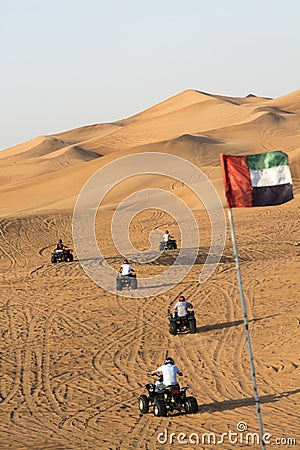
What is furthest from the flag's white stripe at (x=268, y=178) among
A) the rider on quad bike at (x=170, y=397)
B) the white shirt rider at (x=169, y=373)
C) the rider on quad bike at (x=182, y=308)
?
the rider on quad bike at (x=182, y=308)

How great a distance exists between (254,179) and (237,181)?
21 cm

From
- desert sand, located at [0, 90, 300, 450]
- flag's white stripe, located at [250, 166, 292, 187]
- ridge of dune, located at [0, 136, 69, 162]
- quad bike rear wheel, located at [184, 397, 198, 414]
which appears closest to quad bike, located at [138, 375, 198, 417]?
quad bike rear wheel, located at [184, 397, 198, 414]

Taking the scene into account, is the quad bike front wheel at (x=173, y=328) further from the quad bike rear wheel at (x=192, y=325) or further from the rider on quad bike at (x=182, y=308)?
the quad bike rear wheel at (x=192, y=325)

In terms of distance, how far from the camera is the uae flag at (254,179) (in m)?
11.1

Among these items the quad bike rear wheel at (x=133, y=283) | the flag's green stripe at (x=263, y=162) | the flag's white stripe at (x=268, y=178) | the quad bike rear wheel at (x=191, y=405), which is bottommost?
the quad bike rear wheel at (x=191, y=405)

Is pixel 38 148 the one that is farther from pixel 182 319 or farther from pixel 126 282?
pixel 182 319

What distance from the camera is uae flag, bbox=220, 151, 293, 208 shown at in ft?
36.3

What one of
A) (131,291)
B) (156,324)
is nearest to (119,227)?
(131,291)

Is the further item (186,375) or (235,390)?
(186,375)

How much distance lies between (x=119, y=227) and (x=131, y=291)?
1724 centimetres

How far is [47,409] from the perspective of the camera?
602 inches

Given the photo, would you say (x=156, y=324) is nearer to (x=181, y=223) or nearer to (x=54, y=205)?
(x=181, y=223)

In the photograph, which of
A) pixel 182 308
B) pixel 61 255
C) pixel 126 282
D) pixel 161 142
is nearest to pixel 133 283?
pixel 126 282

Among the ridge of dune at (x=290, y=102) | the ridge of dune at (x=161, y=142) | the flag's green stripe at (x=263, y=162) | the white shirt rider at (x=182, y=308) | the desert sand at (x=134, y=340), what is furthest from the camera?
the ridge of dune at (x=290, y=102)
